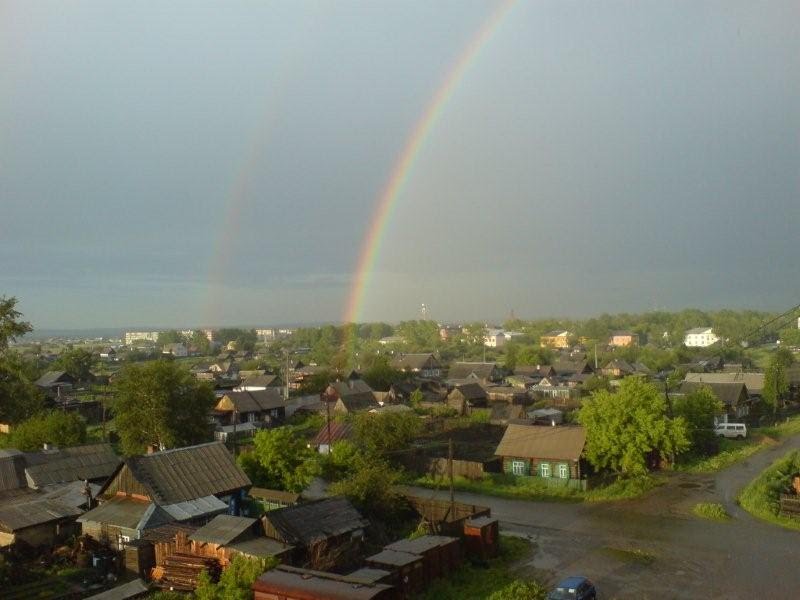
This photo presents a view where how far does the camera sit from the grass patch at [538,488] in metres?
22.1

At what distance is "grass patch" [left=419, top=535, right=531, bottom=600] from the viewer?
536 inches

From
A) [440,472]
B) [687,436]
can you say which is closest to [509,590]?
[440,472]

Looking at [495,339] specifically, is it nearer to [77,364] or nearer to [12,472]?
[77,364]

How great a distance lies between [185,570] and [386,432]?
40.9 ft

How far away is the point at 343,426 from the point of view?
100 ft

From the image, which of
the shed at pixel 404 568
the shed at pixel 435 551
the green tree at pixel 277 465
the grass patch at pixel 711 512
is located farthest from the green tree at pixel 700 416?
the shed at pixel 404 568

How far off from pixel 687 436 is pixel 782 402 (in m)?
20.3

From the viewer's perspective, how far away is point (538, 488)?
23375 mm

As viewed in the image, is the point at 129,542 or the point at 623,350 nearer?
the point at 129,542

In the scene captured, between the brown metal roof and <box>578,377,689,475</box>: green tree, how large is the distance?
1.82ft

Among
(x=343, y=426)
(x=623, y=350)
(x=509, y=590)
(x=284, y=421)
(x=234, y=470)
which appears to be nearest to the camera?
(x=509, y=590)

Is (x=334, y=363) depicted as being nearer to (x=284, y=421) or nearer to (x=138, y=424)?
(x=284, y=421)

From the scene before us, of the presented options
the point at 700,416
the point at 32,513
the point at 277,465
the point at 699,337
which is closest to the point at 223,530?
the point at 277,465

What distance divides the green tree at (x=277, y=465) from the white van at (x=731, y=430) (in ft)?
72.4
